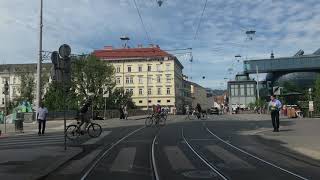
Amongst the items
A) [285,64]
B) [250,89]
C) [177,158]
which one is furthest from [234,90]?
[177,158]

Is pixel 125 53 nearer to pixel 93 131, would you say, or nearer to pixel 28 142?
pixel 93 131

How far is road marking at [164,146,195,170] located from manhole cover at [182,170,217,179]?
84 centimetres

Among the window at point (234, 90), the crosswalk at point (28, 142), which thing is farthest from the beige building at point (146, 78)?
the crosswalk at point (28, 142)

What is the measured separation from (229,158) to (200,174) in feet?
11.5

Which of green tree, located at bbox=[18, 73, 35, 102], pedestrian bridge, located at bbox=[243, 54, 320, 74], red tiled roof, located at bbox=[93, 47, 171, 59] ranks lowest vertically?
green tree, located at bbox=[18, 73, 35, 102]

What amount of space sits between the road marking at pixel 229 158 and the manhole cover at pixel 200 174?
4.01ft

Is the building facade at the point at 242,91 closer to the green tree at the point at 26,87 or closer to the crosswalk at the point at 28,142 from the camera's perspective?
the green tree at the point at 26,87

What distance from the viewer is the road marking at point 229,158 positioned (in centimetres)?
1327

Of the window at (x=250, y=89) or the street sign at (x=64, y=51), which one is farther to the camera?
the window at (x=250, y=89)

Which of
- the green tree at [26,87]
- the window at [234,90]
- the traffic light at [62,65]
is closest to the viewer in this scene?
the traffic light at [62,65]

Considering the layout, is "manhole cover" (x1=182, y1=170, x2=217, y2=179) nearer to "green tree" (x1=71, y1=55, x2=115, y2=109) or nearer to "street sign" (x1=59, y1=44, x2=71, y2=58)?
"street sign" (x1=59, y1=44, x2=71, y2=58)

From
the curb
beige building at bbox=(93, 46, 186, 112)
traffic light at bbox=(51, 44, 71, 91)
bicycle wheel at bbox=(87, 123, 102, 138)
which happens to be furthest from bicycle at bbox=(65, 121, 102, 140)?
beige building at bbox=(93, 46, 186, 112)

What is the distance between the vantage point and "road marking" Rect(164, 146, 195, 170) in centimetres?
1336

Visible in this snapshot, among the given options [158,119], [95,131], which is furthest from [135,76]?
[95,131]
